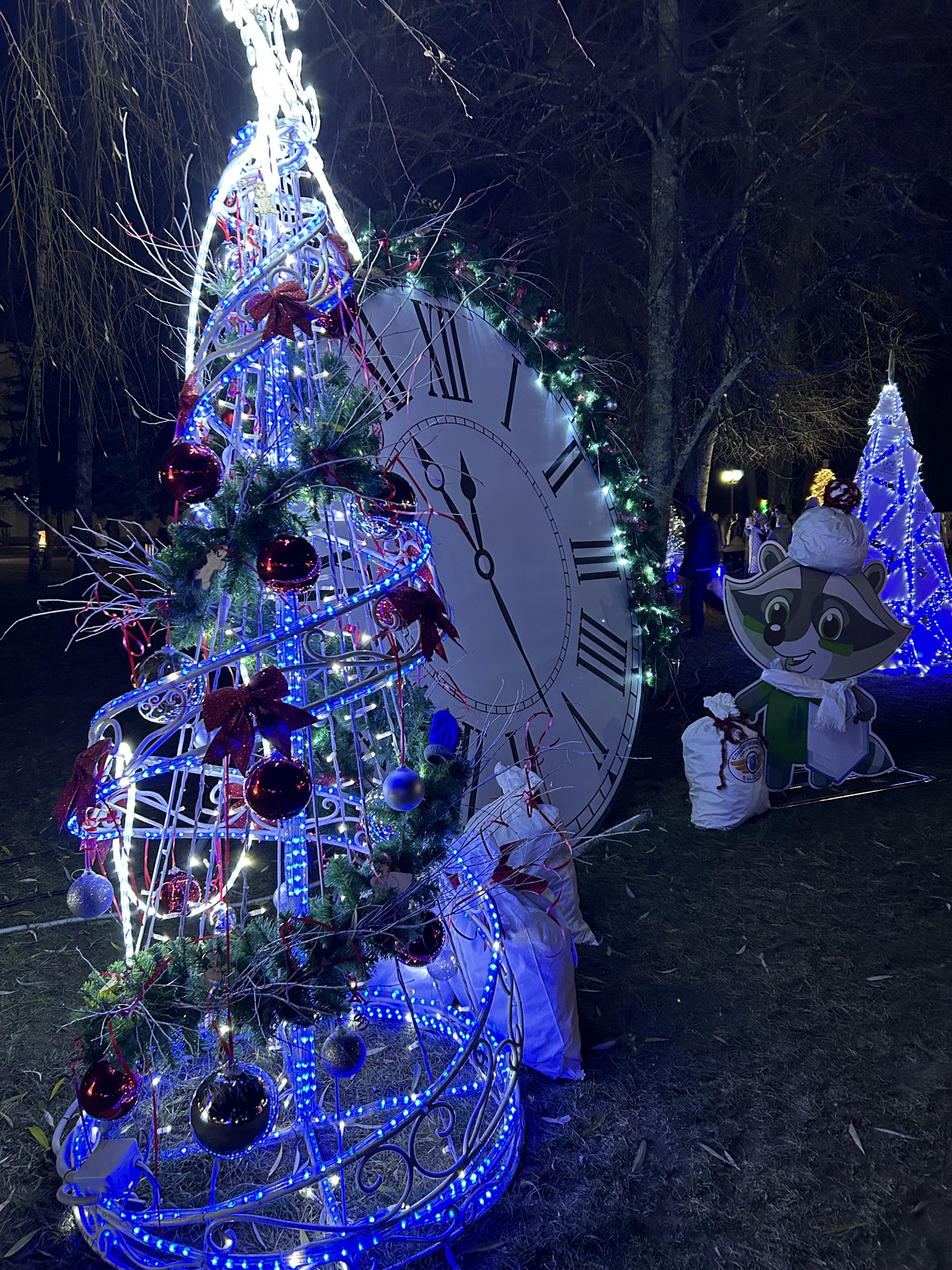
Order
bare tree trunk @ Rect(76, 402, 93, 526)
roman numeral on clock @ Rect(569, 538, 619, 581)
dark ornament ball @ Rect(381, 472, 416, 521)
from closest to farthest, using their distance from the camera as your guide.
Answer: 1. dark ornament ball @ Rect(381, 472, 416, 521)
2. roman numeral on clock @ Rect(569, 538, 619, 581)
3. bare tree trunk @ Rect(76, 402, 93, 526)

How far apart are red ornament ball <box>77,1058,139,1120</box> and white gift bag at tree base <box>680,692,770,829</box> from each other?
3643 millimetres

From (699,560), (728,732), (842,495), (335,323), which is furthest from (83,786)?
(699,560)

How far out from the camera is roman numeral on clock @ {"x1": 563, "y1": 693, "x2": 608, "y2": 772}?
4598 millimetres

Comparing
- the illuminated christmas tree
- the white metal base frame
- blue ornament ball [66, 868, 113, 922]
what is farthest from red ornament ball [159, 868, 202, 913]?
the illuminated christmas tree

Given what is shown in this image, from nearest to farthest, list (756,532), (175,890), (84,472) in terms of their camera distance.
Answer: (175,890), (84,472), (756,532)

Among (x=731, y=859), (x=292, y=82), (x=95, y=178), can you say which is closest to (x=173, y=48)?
(x=95, y=178)

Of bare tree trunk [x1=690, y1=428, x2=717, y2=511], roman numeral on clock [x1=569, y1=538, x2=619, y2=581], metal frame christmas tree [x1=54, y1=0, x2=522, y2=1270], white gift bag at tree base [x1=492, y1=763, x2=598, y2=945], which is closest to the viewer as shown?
metal frame christmas tree [x1=54, y1=0, x2=522, y2=1270]

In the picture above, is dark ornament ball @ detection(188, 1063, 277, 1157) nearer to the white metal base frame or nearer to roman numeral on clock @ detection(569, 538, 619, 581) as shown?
the white metal base frame

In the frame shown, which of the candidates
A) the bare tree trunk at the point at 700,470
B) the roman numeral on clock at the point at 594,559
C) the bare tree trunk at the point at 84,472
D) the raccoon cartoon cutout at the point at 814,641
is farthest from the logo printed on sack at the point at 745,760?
the bare tree trunk at the point at 84,472

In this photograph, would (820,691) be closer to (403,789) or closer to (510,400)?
(510,400)

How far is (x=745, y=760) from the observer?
5000 mm

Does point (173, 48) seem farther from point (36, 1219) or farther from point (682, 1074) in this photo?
point (682, 1074)

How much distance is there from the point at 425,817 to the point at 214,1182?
3.10ft

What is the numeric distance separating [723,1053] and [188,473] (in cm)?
254
